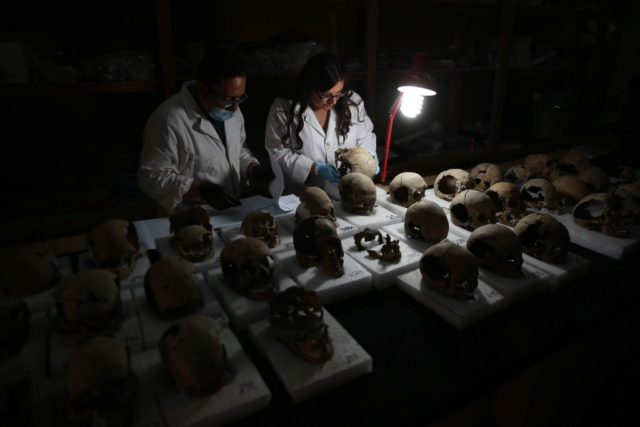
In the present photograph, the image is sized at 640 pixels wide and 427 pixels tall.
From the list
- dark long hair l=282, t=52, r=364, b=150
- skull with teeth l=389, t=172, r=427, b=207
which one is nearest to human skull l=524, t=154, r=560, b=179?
skull with teeth l=389, t=172, r=427, b=207

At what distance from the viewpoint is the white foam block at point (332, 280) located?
136 cm

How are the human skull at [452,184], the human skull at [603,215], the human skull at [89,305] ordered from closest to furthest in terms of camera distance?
the human skull at [89,305] → the human skull at [603,215] → the human skull at [452,184]

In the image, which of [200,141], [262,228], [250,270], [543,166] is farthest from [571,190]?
[200,141]

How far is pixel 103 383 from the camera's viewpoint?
2.87 ft

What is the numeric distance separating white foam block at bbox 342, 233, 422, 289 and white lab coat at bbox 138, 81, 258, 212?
96 cm

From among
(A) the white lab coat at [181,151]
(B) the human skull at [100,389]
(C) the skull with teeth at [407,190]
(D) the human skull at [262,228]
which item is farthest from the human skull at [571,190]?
(B) the human skull at [100,389]

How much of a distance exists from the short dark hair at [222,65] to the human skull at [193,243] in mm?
757

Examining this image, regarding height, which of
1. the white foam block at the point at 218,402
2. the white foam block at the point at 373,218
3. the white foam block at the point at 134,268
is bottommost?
the white foam block at the point at 218,402

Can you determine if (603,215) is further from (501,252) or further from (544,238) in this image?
(501,252)

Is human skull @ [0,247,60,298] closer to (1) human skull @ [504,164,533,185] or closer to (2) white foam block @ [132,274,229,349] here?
(2) white foam block @ [132,274,229,349]

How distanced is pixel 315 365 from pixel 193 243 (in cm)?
67

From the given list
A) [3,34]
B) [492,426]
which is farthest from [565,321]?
[3,34]

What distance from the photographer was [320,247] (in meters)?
1.43

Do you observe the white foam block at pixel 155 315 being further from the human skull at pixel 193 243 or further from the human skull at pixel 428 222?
the human skull at pixel 428 222
